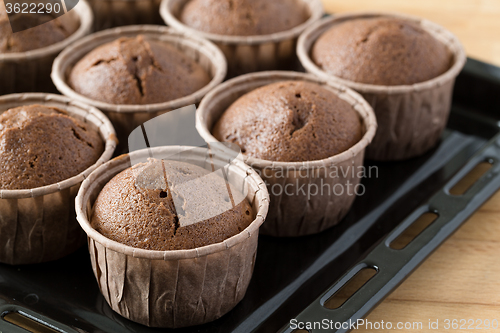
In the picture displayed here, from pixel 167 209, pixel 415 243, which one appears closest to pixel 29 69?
pixel 167 209

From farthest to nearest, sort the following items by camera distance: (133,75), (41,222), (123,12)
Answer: (123,12) → (133,75) → (41,222)

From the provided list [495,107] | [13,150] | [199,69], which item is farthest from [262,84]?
[495,107]

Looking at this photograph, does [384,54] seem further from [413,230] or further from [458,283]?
[458,283]

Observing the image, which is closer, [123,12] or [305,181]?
[305,181]

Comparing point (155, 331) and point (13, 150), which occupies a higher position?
point (13, 150)

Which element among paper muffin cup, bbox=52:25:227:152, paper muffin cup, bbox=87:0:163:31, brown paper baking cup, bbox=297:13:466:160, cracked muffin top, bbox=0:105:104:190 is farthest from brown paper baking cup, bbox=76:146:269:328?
paper muffin cup, bbox=87:0:163:31

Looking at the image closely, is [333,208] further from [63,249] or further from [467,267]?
[63,249]

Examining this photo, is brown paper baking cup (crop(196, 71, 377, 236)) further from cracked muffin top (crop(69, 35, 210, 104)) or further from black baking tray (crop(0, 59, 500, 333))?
cracked muffin top (crop(69, 35, 210, 104))
